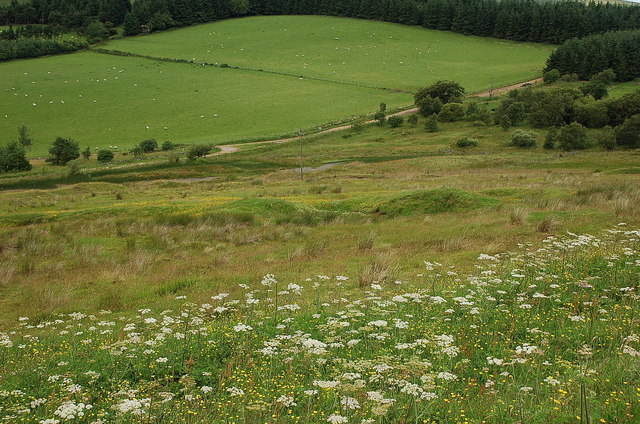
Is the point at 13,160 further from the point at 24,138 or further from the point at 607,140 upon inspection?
the point at 607,140

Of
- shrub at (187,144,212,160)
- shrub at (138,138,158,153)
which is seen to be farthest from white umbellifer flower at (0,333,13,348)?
shrub at (138,138,158,153)

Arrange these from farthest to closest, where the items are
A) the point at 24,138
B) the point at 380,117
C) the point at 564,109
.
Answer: the point at 380,117 → the point at 24,138 → the point at 564,109

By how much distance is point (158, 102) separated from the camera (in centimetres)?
11669

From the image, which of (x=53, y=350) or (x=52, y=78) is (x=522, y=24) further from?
(x=53, y=350)

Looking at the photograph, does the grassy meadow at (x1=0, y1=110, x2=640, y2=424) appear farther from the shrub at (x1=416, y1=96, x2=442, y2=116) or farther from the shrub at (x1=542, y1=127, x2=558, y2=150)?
the shrub at (x1=416, y1=96, x2=442, y2=116)

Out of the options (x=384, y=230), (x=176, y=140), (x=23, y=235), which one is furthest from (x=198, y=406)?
(x=176, y=140)

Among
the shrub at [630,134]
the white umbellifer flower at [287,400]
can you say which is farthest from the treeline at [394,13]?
the white umbellifer flower at [287,400]

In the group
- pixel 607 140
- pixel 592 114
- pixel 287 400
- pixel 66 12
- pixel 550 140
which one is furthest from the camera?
pixel 66 12

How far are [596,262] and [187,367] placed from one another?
902 cm

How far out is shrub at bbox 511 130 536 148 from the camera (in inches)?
2987

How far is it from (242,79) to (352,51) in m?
38.8

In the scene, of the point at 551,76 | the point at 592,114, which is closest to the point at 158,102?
the point at 592,114

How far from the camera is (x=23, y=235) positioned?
2152cm

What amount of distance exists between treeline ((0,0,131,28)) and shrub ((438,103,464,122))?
13439 centimetres
